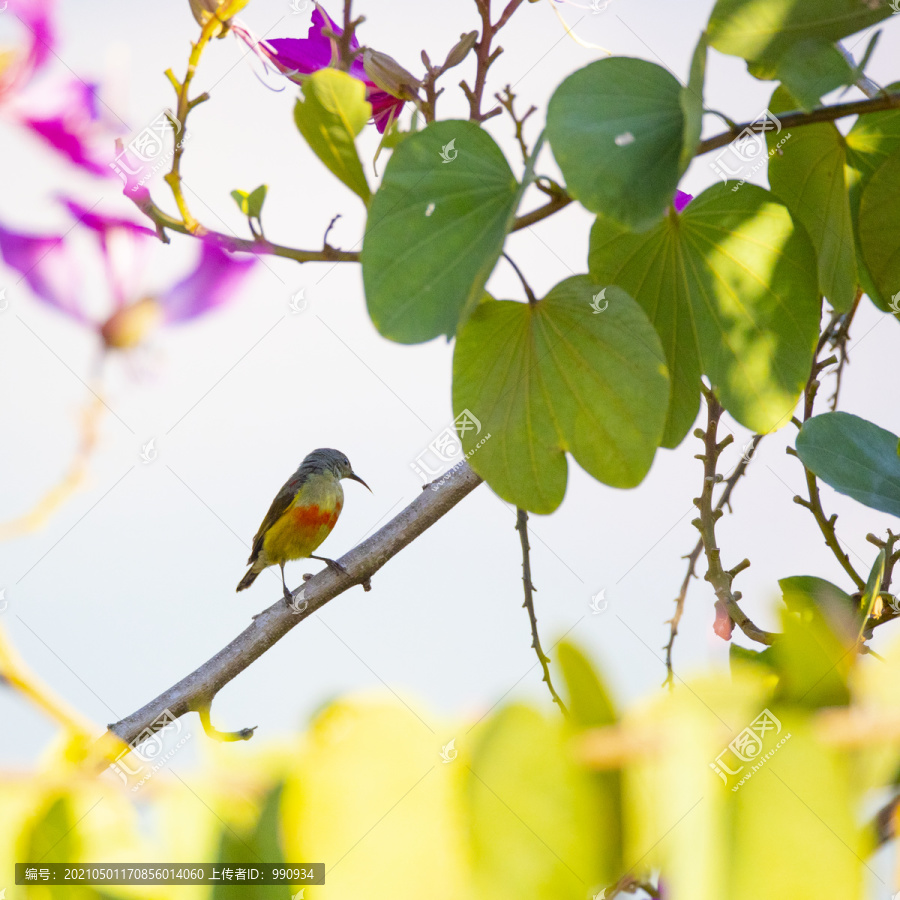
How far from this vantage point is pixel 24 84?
55 centimetres

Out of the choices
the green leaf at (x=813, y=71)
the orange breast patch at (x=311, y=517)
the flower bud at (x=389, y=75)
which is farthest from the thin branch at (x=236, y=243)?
the orange breast patch at (x=311, y=517)

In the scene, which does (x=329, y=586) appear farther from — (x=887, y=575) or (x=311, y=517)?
(x=311, y=517)

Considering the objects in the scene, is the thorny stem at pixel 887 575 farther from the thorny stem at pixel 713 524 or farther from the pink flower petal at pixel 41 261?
the pink flower petal at pixel 41 261

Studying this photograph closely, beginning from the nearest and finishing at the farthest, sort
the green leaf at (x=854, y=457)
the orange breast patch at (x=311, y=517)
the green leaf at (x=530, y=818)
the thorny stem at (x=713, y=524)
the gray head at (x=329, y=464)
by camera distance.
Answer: the green leaf at (x=530, y=818)
the green leaf at (x=854, y=457)
the thorny stem at (x=713, y=524)
the orange breast patch at (x=311, y=517)
the gray head at (x=329, y=464)

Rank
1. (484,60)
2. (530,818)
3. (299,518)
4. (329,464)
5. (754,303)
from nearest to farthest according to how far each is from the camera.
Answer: (530,818)
(754,303)
(484,60)
(299,518)
(329,464)

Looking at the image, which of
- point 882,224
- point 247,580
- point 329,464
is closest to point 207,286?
point 882,224

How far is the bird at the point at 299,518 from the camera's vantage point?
123 cm

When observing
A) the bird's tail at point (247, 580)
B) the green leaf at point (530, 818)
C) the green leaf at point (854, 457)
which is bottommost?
the green leaf at point (530, 818)

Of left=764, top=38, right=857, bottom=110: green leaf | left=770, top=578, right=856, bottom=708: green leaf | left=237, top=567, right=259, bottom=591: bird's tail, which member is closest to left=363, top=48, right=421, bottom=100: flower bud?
left=764, top=38, right=857, bottom=110: green leaf

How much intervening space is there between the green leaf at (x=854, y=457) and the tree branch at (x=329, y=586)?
0.68ft

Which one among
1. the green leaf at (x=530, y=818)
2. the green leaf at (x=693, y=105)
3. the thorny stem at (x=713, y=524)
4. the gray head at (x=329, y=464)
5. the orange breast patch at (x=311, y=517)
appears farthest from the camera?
the gray head at (x=329, y=464)

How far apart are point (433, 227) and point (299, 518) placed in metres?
0.94

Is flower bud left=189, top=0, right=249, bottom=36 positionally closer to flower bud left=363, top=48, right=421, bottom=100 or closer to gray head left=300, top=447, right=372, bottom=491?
flower bud left=363, top=48, right=421, bottom=100

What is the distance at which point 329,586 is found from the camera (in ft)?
1.74
